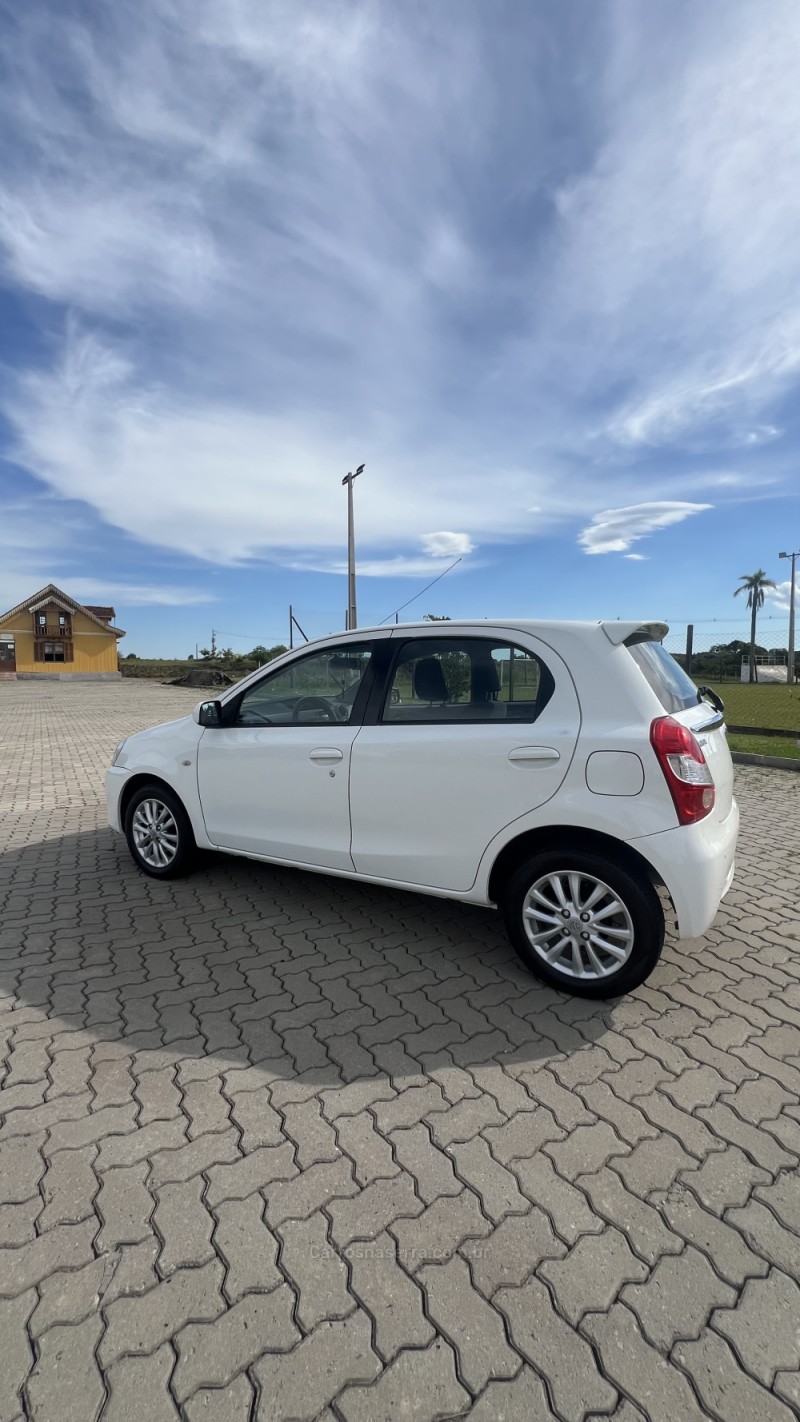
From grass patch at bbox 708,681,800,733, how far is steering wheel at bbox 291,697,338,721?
26.9ft

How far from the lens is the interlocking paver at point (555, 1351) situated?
58.1 inches

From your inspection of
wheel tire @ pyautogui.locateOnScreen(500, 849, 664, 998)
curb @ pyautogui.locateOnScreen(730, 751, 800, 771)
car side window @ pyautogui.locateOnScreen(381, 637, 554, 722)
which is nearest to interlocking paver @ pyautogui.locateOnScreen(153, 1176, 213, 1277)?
wheel tire @ pyautogui.locateOnScreen(500, 849, 664, 998)

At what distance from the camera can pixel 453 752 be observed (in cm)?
321

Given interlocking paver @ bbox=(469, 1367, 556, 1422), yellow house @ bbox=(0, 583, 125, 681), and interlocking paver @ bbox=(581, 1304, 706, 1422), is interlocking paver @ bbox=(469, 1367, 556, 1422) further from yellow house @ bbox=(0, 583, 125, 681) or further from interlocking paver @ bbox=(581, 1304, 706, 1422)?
yellow house @ bbox=(0, 583, 125, 681)

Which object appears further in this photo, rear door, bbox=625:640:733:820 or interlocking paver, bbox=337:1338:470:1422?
rear door, bbox=625:640:733:820

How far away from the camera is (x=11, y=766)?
995cm

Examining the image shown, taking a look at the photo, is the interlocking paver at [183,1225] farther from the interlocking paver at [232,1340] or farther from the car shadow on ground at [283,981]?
the car shadow on ground at [283,981]

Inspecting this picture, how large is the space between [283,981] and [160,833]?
175cm

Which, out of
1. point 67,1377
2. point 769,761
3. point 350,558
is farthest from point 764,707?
point 67,1377

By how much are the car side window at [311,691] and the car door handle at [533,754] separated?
100 cm

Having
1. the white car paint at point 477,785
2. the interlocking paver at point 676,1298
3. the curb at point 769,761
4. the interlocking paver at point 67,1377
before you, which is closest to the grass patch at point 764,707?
the curb at point 769,761

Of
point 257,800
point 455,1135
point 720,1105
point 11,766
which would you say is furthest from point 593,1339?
point 11,766

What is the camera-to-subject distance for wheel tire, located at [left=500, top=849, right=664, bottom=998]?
9.28 ft

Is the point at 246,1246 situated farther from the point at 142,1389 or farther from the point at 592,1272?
the point at 592,1272
